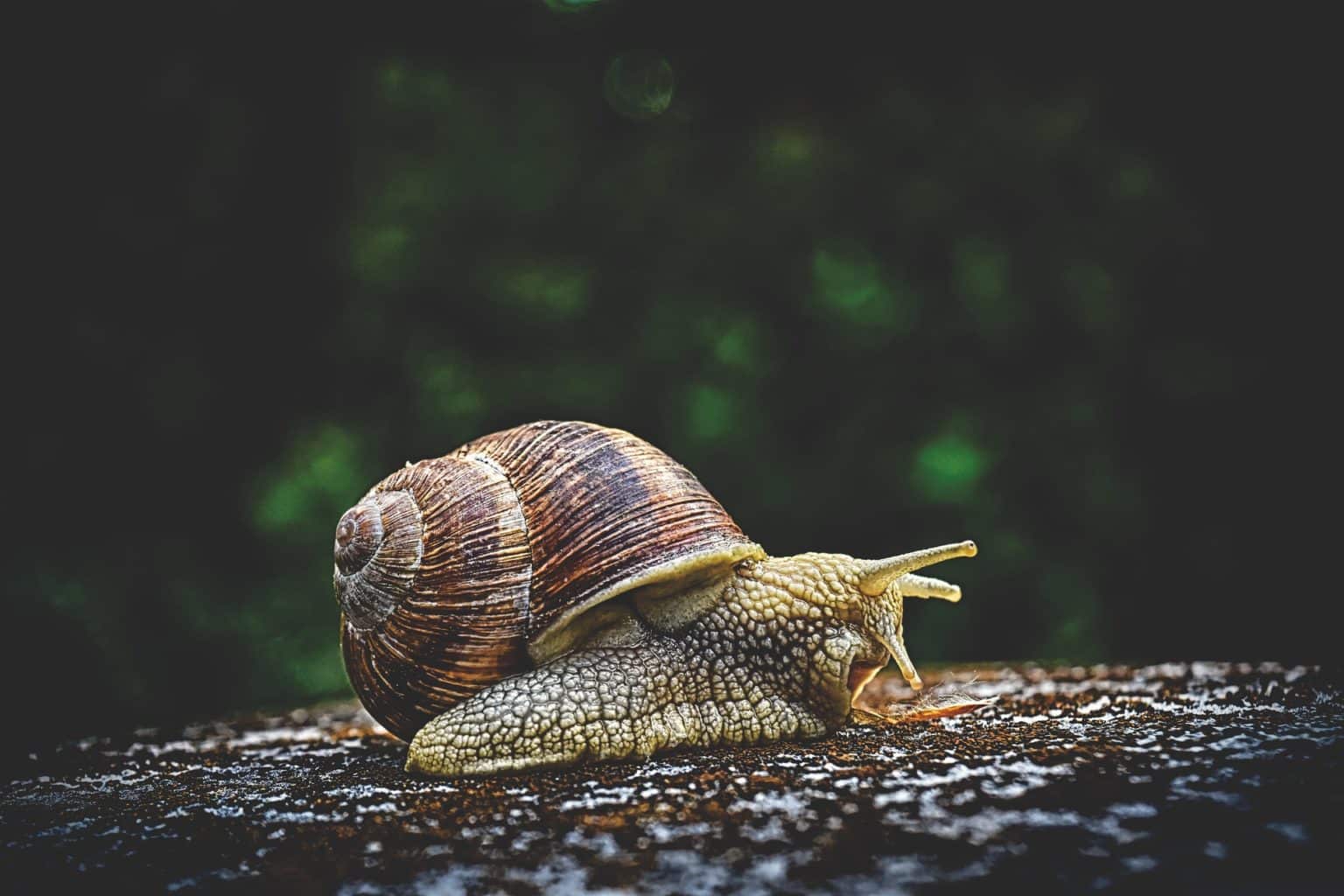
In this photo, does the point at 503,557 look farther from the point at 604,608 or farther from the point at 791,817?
the point at 791,817

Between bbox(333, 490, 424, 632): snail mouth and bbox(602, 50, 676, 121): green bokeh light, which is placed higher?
bbox(602, 50, 676, 121): green bokeh light

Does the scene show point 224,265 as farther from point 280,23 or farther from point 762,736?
point 762,736

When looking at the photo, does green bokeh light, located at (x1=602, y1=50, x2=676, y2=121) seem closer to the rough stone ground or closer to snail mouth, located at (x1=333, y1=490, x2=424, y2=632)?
snail mouth, located at (x1=333, y1=490, x2=424, y2=632)

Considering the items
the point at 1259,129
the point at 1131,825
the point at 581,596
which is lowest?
the point at 1131,825

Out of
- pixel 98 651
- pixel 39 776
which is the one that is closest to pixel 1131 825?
pixel 39 776

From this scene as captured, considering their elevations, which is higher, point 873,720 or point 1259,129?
point 1259,129

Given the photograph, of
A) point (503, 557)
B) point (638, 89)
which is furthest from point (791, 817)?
point (638, 89)

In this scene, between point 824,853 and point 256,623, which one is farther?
point 256,623

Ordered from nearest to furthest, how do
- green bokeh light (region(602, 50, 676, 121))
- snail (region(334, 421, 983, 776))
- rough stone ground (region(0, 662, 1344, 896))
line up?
rough stone ground (region(0, 662, 1344, 896)) → snail (region(334, 421, 983, 776)) → green bokeh light (region(602, 50, 676, 121))

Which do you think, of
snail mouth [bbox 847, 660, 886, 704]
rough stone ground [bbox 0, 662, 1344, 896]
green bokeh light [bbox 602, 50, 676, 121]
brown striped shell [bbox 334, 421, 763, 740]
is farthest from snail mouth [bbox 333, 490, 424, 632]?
green bokeh light [bbox 602, 50, 676, 121]
